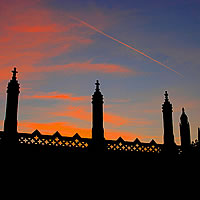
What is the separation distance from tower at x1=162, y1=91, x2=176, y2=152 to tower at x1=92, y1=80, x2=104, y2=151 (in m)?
5.32

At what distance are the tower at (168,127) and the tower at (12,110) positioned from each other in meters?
11.0

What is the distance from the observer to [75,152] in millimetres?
20922

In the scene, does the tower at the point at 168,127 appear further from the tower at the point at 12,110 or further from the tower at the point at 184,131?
the tower at the point at 12,110

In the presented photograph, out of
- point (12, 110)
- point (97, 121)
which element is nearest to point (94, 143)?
point (97, 121)

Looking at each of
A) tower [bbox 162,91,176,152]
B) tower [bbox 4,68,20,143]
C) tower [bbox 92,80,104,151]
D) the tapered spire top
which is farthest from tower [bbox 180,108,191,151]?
tower [bbox 4,68,20,143]

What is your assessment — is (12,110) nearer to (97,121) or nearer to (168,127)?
(97,121)

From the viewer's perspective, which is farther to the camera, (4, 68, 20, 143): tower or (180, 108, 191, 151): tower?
(180, 108, 191, 151): tower

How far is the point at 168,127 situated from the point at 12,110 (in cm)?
1146

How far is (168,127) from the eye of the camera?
25.0 m

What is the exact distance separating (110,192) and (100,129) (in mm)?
4095

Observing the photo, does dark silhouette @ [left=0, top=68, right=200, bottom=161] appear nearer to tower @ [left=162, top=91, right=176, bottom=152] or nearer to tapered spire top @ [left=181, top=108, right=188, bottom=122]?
tower @ [left=162, top=91, right=176, bottom=152]

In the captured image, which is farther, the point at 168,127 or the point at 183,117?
the point at 183,117

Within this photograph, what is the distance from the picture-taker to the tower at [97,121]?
71.5ft

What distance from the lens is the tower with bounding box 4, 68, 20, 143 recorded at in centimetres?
1959
